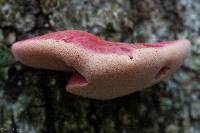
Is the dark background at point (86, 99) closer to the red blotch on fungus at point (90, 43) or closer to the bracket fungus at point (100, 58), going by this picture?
the bracket fungus at point (100, 58)

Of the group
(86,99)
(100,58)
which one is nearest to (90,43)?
(100,58)

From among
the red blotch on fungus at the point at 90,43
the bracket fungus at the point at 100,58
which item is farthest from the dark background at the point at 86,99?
the red blotch on fungus at the point at 90,43

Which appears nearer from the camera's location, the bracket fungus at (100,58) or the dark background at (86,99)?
the bracket fungus at (100,58)

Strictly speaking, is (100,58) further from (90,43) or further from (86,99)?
(86,99)

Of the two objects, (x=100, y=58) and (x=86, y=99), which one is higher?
(x=100, y=58)

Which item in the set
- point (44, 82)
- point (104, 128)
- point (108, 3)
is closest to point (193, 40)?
point (108, 3)

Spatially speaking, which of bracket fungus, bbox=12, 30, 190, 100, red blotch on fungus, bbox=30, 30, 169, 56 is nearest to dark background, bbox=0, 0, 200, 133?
bracket fungus, bbox=12, 30, 190, 100
